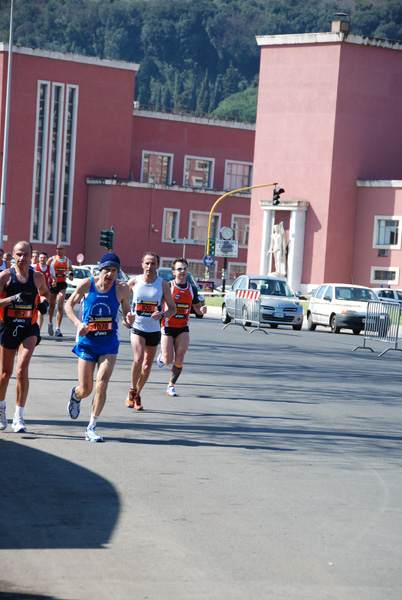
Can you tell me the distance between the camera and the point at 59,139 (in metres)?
75.8

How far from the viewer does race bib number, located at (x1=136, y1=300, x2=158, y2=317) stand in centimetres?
1341

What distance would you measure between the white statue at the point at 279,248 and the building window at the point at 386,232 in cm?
475

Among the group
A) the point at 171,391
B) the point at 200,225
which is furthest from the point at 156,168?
the point at 171,391

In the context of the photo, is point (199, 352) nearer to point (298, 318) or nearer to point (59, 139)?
point (298, 318)

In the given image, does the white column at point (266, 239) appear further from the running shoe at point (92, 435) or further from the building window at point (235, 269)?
the running shoe at point (92, 435)

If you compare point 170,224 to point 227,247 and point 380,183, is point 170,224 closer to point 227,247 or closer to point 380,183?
point 380,183

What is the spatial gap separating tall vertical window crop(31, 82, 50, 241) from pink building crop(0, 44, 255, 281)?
7cm

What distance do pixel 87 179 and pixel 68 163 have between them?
167 cm

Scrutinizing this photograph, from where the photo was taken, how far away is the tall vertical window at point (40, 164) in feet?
246

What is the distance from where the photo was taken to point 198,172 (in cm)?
8331

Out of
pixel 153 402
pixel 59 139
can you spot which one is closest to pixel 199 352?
pixel 153 402

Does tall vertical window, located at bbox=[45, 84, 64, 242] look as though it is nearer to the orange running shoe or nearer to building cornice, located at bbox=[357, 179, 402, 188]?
building cornice, located at bbox=[357, 179, 402, 188]

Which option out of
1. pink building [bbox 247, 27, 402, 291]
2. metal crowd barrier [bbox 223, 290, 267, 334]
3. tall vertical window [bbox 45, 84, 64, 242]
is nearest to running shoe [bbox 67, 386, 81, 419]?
metal crowd barrier [bbox 223, 290, 267, 334]

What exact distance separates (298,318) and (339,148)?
79.6 feet
